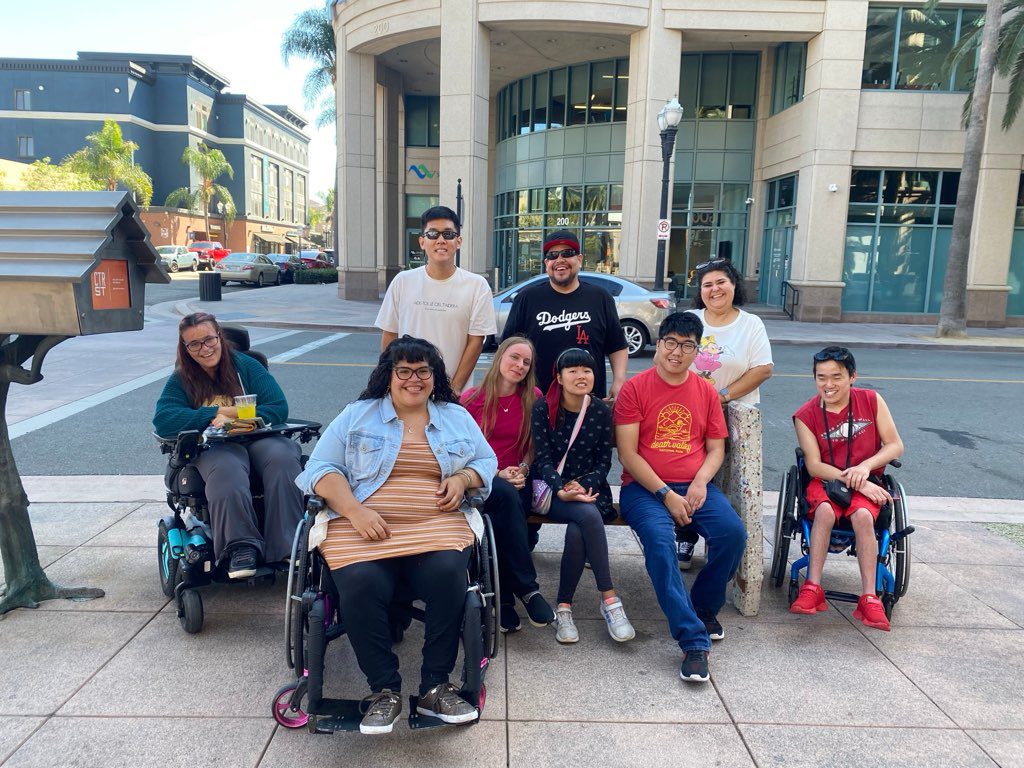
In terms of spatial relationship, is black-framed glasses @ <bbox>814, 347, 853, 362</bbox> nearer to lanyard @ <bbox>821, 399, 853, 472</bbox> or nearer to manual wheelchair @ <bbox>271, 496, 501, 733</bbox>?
lanyard @ <bbox>821, 399, 853, 472</bbox>

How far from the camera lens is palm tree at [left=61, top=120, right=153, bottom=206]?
2381 inches

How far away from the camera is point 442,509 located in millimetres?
3145

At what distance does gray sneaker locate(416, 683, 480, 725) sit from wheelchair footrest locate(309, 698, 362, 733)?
0.78 ft

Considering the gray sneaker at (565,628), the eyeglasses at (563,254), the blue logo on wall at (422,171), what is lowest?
the gray sneaker at (565,628)

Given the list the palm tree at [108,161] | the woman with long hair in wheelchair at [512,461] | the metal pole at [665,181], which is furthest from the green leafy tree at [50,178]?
the woman with long hair in wheelchair at [512,461]

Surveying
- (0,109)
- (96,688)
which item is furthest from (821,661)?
(0,109)

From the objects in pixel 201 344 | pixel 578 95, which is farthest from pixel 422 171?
pixel 201 344

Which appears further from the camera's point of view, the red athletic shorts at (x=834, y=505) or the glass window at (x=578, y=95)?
the glass window at (x=578, y=95)

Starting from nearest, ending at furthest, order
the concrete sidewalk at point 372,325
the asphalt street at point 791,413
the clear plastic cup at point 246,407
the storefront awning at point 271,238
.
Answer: the clear plastic cup at point 246,407 < the asphalt street at point 791,413 < the concrete sidewalk at point 372,325 < the storefront awning at point 271,238

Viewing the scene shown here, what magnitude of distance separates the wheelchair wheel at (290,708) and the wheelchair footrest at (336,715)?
0.51ft

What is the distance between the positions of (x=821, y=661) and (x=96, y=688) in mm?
3227

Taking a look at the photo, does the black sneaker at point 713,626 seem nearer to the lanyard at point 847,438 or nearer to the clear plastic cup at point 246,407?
the lanyard at point 847,438

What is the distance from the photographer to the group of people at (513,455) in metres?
2.96

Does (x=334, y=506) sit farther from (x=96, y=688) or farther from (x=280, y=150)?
(x=280, y=150)
